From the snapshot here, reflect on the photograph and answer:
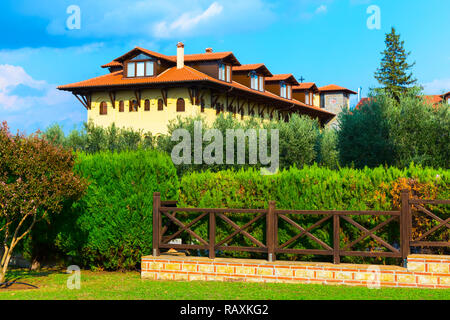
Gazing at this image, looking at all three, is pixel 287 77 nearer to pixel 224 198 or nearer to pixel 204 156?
pixel 204 156

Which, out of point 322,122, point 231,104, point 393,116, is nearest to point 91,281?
point 393,116

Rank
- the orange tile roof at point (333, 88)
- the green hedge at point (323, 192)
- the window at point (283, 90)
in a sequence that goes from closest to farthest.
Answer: the green hedge at point (323, 192) → the window at point (283, 90) → the orange tile roof at point (333, 88)

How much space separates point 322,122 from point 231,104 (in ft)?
64.1

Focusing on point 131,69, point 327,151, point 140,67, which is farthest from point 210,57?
point 327,151

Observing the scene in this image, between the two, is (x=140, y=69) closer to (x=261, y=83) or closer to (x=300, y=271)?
(x=261, y=83)

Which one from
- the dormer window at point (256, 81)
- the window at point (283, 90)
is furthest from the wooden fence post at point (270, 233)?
the window at point (283, 90)

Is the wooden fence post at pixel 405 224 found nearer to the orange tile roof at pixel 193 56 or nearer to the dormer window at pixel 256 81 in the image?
the orange tile roof at pixel 193 56

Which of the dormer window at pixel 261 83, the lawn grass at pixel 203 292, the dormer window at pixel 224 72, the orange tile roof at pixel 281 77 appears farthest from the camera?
the orange tile roof at pixel 281 77

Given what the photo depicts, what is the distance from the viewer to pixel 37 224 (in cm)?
1338

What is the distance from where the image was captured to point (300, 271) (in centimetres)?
1074

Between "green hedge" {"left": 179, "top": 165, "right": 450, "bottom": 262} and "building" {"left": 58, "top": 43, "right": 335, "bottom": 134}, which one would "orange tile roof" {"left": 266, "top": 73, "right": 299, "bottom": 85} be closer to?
"building" {"left": 58, "top": 43, "right": 335, "bottom": 134}

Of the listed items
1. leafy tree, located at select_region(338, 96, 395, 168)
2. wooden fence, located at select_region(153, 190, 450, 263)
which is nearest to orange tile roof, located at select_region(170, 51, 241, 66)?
leafy tree, located at select_region(338, 96, 395, 168)

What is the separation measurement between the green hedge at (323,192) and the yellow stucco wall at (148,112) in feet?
86.7

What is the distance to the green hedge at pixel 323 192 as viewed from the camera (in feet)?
36.1
